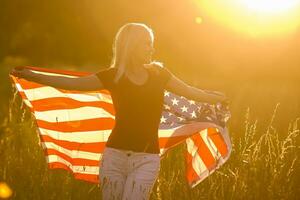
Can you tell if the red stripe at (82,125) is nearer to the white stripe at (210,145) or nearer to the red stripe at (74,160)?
the red stripe at (74,160)

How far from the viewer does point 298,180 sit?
6504 mm

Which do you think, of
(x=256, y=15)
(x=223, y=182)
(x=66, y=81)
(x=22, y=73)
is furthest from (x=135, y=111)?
(x=256, y=15)

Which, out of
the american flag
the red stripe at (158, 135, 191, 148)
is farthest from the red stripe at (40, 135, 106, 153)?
the red stripe at (158, 135, 191, 148)

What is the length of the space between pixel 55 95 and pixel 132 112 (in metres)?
2.03

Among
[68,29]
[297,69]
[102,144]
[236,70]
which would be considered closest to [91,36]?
[68,29]

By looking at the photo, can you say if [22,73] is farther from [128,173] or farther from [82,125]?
[82,125]

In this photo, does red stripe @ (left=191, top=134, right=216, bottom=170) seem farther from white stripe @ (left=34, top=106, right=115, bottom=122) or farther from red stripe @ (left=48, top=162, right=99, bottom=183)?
red stripe @ (left=48, top=162, right=99, bottom=183)

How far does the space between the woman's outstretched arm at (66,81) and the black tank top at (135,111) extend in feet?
0.23

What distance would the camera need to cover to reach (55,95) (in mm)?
6793

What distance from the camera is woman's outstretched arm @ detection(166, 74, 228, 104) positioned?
5156 mm

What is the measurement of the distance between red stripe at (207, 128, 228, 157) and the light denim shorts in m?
1.37

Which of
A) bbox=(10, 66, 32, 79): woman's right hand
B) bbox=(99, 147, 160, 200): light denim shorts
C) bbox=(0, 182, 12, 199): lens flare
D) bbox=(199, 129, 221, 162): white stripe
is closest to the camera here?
bbox=(99, 147, 160, 200): light denim shorts

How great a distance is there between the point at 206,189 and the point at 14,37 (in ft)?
113

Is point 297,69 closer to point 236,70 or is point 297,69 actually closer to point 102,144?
point 236,70
